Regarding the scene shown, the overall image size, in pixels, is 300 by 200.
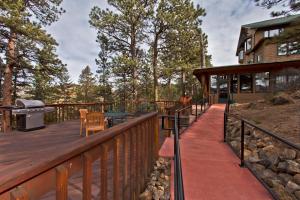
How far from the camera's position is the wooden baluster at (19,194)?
2.33 ft

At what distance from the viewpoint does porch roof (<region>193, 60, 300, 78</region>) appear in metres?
13.5

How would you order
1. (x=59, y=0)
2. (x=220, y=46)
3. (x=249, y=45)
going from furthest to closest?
(x=220, y=46) → (x=249, y=45) → (x=59, y=0)

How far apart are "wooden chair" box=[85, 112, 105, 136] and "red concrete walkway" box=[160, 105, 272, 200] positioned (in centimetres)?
196

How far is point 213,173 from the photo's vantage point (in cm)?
347

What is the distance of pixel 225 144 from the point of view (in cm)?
537

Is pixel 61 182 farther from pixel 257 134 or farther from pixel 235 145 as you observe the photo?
pixel 257 134

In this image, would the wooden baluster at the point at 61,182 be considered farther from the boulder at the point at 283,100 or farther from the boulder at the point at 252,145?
the boulder at the point at 283,100

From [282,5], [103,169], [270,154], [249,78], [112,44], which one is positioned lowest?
[270,154]

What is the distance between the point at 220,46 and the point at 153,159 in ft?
110

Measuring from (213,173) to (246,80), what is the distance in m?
13.3

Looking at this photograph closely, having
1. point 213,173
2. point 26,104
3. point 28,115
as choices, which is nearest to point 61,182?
point 213,173

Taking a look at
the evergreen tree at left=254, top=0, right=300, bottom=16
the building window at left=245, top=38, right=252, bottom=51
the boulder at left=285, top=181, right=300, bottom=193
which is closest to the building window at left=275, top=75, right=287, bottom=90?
the evergreen tree at left=254, top=0, right=300, bottom=16

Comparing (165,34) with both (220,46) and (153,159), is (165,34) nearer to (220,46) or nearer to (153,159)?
(153,159)

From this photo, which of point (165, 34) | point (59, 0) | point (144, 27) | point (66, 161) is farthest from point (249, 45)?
point (66, 161)
